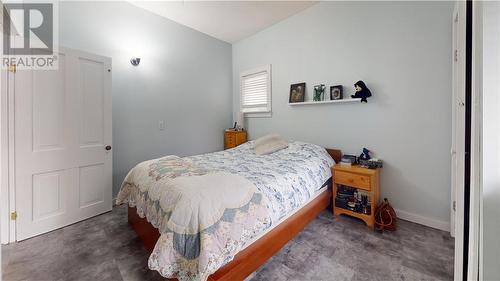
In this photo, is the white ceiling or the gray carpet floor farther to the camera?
the white ceiling

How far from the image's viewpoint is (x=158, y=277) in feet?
4.91

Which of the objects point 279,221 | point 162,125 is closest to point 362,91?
point 279,221

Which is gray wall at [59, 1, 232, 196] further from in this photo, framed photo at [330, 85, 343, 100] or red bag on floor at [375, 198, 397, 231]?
red bag on floor at [375, 198, 397, 231]

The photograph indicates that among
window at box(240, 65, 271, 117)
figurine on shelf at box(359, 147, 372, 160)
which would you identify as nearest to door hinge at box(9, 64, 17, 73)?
window at box(240, 65, 271, 117)

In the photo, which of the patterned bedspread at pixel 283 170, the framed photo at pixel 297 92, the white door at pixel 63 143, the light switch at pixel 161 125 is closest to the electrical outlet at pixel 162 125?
the light switch at pixel 161 125

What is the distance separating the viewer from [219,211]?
1.24 m

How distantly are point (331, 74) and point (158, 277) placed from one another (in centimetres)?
304

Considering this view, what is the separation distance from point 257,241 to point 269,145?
62.0 inches

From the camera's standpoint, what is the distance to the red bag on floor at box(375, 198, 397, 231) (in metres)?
2.11

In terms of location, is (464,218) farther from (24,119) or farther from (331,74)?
(24,119)

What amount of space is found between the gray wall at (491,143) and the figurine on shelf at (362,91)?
192cm

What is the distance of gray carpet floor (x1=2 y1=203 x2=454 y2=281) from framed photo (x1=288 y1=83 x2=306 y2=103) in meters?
1.89

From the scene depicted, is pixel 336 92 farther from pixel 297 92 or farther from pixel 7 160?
pixel 7 160

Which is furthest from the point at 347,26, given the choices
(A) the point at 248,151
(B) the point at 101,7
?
Result: (B) the point at 101,7
